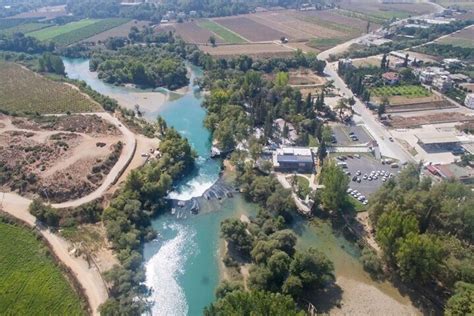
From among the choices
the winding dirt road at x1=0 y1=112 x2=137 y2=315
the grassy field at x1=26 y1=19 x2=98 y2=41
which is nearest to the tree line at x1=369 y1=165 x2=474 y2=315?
the winding dirt road at x1=0 y1=112 x2=137 y2=315

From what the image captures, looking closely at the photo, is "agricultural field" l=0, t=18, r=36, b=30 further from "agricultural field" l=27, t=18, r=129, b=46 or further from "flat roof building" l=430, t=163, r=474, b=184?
"flat roof building" l=430, t=163, r=474, b=184

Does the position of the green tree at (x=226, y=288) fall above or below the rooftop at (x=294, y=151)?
below

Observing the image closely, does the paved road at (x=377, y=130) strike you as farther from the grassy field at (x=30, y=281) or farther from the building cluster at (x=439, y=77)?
the grassy field at (x=30, y=281)

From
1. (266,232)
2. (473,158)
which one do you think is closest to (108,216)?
(266,232)

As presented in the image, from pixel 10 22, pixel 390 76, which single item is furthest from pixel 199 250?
pixel 10 22

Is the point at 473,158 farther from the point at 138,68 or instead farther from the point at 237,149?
the point at 138,68

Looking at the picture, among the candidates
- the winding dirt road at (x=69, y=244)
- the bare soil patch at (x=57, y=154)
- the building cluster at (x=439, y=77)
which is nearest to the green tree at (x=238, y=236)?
the winding dirt road at (x=69, y=244)
